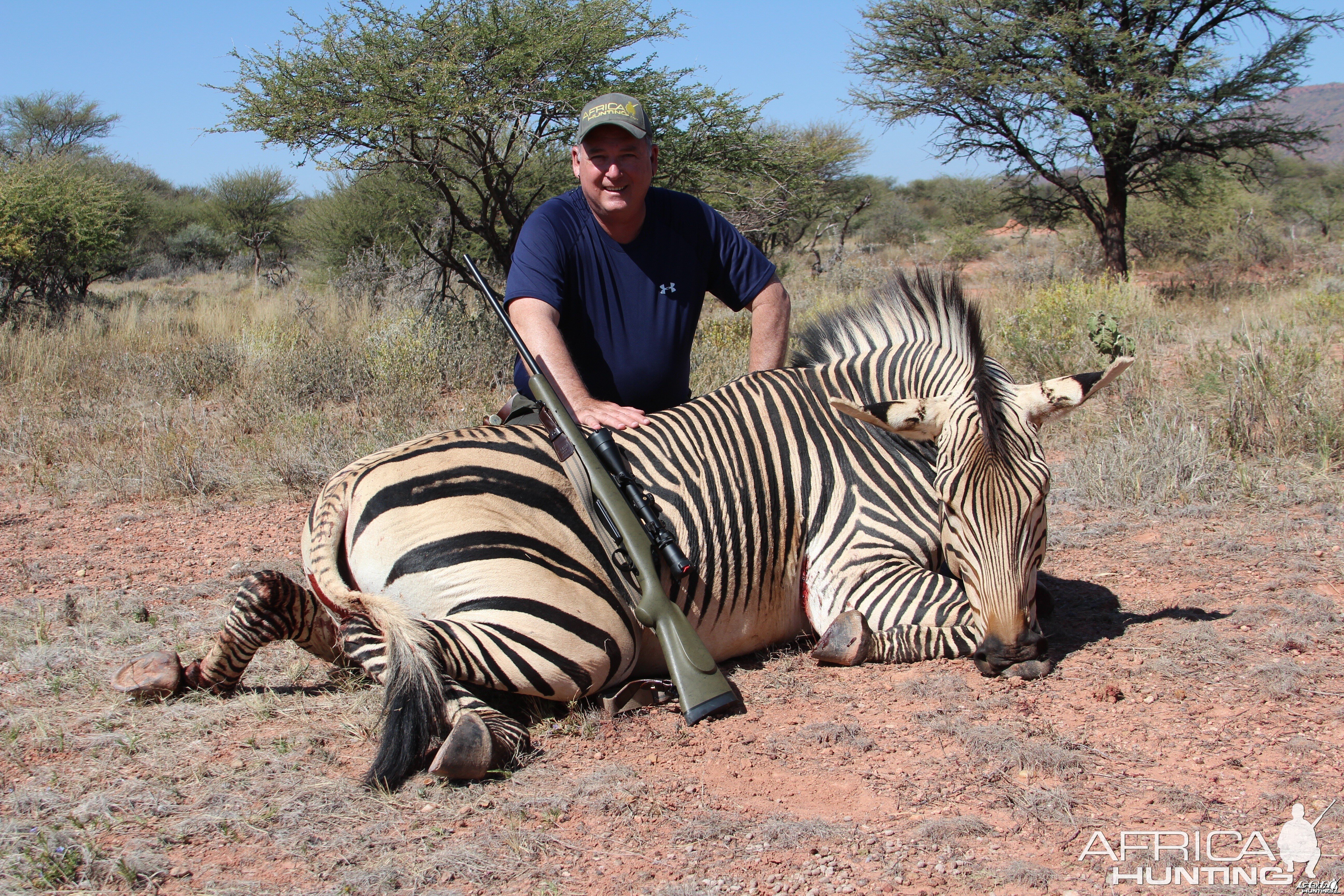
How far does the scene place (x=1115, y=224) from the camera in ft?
50.3

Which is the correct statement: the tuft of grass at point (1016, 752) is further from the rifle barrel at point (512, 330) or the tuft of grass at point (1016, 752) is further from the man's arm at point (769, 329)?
the man's arm at point (769, 329)

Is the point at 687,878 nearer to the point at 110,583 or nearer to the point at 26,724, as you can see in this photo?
the point at 26,724

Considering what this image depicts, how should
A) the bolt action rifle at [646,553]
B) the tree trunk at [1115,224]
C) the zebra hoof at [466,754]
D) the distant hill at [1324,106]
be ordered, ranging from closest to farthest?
the zebra hoof at [466,754] → the bolt action rifle at [646,553] → the tree trunk at [1115,224] → the distant hill at [1324,106]

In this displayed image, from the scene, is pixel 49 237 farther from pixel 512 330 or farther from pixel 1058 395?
pixel 1058 395

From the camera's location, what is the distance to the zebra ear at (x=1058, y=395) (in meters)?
3.26

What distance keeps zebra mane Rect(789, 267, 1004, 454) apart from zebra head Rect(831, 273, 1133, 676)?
0.05 feet

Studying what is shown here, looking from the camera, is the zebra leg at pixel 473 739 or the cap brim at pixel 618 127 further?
the cap brim at pixel 618 127

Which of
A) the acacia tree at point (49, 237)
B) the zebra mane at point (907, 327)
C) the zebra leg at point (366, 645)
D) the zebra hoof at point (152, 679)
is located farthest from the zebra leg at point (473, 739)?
the acacia tree at point (49, 237)

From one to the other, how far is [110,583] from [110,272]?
1669 centimetres

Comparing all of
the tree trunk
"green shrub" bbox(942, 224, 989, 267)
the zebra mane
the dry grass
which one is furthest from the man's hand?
"green shrub" bbox(942, 224, 989, 267)

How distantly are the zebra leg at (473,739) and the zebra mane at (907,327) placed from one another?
190 centimetres

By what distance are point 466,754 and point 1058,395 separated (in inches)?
90.0

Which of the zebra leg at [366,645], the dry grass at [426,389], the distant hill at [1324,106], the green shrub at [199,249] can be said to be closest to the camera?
the zebra leg at [366,645]

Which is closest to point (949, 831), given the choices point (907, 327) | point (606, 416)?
point (606, 416)
